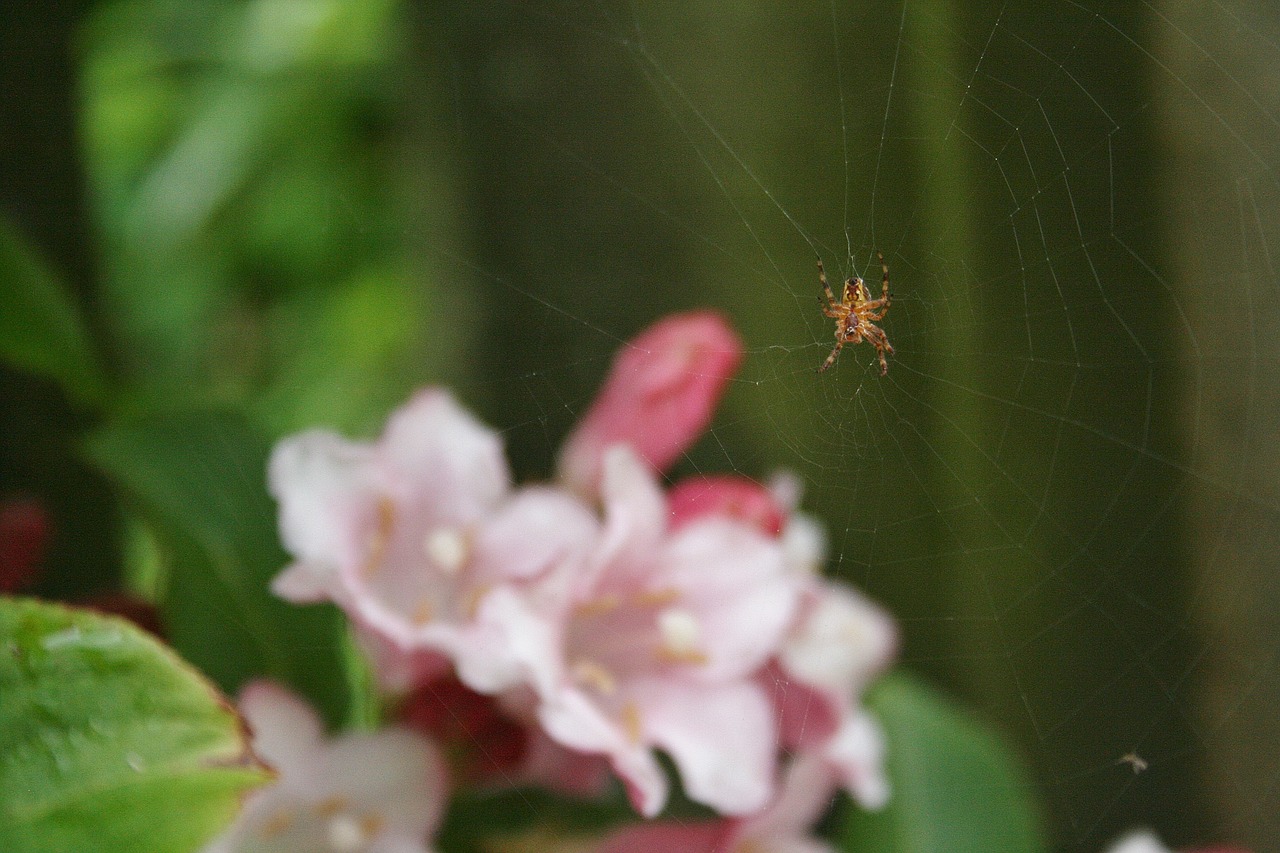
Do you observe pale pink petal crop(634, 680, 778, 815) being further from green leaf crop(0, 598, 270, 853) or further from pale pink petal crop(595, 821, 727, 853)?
green leaf crop(0, 598, 270, 853)

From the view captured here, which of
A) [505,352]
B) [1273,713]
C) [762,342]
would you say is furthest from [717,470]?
[1273,713]

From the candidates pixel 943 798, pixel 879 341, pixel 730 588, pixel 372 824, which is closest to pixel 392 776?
pixel 372 824

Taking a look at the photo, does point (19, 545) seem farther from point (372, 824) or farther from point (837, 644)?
point (837, 644)

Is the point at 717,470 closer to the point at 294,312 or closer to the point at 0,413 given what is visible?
the point at 0,413

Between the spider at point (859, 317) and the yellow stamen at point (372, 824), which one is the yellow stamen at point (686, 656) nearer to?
the yellow stamen at point (372, 824)

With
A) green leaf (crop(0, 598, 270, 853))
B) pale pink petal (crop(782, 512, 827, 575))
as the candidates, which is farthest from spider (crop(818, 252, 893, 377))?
green leaf (crop(0, 598, 270, 853))
